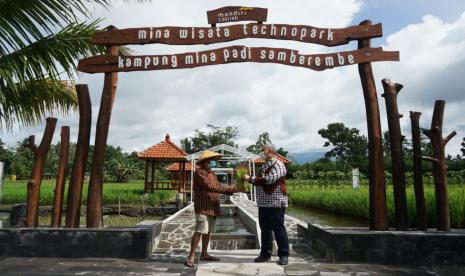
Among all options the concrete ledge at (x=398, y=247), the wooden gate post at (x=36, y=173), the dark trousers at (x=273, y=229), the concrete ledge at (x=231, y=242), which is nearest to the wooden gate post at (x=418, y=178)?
the concrete ledge at (x=398, y=247)

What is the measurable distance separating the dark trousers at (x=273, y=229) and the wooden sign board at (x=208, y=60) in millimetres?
1929

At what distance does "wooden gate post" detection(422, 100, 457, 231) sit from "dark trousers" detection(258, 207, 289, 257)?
6.20 ft

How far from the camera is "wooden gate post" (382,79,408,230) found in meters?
4.79

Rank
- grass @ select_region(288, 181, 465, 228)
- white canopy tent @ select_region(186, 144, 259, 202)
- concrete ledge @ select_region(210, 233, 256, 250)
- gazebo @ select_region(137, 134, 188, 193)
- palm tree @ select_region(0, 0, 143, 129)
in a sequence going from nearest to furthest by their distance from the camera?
palm tree @ select_region(0, 0, 143, 129), concrete ledge @ select_region(210, 233, 256, 250), grass @ select_region(288, 181, 465, 228), white canopy tent @ select_region(186, 144, 259, 202), gazebo @ select_region(137, 134, 188, 193)

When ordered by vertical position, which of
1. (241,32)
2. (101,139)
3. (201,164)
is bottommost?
(201,164)

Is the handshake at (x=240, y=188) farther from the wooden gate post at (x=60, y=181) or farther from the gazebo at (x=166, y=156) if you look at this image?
the gazebo at (x=166, y=156)

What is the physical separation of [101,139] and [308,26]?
3014 millimetres

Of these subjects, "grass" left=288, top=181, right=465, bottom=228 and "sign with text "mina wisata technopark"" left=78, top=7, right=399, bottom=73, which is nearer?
"sign with text "mina wisata technopark"" left=78, top=7, right=399, bottom=73

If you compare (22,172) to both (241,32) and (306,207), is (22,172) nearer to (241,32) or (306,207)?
(306,207)

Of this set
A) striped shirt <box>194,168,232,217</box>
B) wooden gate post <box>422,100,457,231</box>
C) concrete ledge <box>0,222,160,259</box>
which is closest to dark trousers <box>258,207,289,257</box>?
striped shirt <box>194,168,232,217</box>

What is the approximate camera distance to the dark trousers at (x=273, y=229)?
4250 mm

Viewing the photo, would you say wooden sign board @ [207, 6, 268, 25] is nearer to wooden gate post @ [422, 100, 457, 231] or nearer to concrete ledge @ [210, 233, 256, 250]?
wooden gate post @ [422, 100, 457, 231]

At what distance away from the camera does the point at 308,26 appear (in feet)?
16.7

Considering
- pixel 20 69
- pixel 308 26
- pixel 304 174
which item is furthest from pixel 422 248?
pixel 304 174
